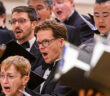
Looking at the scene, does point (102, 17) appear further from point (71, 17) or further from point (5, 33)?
point (5, 33)

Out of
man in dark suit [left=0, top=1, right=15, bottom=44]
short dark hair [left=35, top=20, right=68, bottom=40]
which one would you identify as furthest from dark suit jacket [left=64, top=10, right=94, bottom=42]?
short dark hair [left=35, top=20, right=68, bottom=40]

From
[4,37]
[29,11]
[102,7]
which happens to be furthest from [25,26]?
[102,7]

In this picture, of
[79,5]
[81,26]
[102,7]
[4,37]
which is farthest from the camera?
[79,5]

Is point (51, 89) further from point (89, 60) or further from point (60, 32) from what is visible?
point (89, 60)

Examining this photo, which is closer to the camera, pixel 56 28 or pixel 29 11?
pixel 56 28

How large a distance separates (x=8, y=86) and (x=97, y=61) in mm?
1581

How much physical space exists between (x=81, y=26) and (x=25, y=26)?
0.60 metres

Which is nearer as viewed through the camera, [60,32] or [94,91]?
[94,91]

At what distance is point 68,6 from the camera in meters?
3.91

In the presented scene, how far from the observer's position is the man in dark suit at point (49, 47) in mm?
2943

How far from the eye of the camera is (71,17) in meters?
3.98

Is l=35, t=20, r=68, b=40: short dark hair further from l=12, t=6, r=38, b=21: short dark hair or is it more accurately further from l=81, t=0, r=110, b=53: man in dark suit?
l=12, t=6, r=38, b=21: short dark hair

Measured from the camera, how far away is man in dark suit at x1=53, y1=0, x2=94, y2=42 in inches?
153

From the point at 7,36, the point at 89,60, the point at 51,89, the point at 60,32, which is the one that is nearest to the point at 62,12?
the point at 7,36
